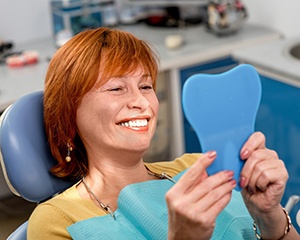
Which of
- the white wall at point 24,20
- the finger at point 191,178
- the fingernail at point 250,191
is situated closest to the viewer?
the finger at point 191,178

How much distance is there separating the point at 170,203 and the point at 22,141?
2.04ft

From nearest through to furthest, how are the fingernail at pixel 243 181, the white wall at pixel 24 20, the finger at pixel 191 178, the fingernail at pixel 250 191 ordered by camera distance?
1. the finger at pixel 191 178
2. the fingernail at pixel 243 181
3. the fingernail at pixel 250 191
4. the white wall at pixel 24 20

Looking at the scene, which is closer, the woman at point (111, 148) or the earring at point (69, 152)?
the woman at point (111, 148)

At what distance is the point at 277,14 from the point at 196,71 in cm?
56

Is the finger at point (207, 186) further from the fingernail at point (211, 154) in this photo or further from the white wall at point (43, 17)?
the white wall at point (43, 17)

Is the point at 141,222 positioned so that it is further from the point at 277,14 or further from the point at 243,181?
the point at 277,14

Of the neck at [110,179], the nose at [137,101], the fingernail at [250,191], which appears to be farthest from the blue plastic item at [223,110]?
the neck at [110,179]

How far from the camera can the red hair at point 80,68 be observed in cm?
159

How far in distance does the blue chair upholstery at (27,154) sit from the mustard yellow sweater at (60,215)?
122mm

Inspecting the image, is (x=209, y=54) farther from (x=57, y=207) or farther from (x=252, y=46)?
(x=57, y=207)

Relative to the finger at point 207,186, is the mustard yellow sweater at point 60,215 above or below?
below

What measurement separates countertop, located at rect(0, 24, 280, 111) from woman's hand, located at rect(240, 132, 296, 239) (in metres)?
1.23

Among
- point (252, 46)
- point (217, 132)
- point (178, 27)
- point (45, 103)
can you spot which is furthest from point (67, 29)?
point (217, 132)

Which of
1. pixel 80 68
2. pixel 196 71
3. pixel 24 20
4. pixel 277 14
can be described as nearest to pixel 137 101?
pixel 80 68
